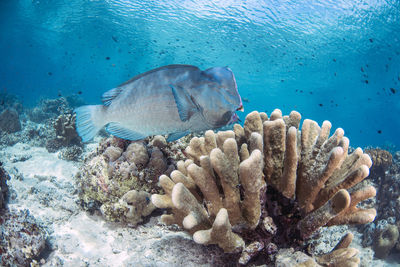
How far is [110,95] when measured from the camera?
1985 millimetres

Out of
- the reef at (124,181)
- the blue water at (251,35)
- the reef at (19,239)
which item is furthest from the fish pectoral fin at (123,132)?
the blue water at (251,35)

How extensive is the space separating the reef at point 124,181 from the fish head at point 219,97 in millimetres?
1726

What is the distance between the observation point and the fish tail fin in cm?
193

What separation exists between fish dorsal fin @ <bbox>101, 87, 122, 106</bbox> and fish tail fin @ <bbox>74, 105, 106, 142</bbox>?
0.08 metres

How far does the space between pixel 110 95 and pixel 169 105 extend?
23.8 inches

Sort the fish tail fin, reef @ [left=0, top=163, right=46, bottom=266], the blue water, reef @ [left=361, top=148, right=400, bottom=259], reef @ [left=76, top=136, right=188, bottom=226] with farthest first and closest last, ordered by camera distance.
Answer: the blue water, reef @ [left=361, top=148, right=400, bottom=259], reef @ [left=76, top=136, right=188, bottom=226], reef @ [left=0, top=163, right=46, bottom=266], the fish tail fin

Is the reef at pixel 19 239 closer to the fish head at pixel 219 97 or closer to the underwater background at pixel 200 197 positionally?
the underwater background at pixel 200 197

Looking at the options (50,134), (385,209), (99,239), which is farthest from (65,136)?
(385,209)

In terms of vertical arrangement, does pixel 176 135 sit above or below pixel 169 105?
below

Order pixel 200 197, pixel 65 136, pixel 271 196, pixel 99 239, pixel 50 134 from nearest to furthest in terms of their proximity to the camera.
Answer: pixel 271 196 < pixel 200 197 < pixel 99 239 < pixel 65 136 < pixel 50 134

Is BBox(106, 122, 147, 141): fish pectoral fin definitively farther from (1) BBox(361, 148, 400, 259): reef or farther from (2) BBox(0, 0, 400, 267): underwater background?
(1) BBox(361, 148, 400, 259): reef

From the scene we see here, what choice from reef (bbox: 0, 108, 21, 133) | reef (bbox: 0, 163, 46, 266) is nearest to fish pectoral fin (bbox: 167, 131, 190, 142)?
reef (bbox: 0, 163, 46, 266)

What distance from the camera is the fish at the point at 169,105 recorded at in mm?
1604

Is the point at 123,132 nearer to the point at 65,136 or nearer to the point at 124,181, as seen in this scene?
the point at 124,181
